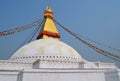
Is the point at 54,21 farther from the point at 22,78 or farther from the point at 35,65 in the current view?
the point at 22,78

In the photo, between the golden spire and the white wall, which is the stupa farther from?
the golden spire

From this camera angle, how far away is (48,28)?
21.9 m

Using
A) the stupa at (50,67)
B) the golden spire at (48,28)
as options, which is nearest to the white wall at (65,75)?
the stupa at (50,67)

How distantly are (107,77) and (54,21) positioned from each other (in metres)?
12.8

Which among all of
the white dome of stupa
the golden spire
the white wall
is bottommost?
the white wall

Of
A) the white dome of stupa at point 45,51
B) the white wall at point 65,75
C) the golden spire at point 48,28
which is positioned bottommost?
the white wall at point 65,75

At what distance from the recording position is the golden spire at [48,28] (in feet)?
68.9

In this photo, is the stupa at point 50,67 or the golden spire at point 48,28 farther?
the golden spire at point 48,28

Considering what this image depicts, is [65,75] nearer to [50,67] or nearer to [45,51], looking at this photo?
[50,67]

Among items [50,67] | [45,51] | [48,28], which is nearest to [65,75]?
[50,67]

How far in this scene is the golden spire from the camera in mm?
21008

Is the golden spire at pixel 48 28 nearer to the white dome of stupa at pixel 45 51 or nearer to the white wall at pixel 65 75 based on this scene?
the white dome of stupa at pixel 45 51

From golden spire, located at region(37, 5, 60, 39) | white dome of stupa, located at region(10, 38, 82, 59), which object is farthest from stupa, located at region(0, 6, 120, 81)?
golden spire, located at region(37, 5, 60, 39)

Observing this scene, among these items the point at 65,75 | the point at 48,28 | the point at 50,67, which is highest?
the point at 48,28
